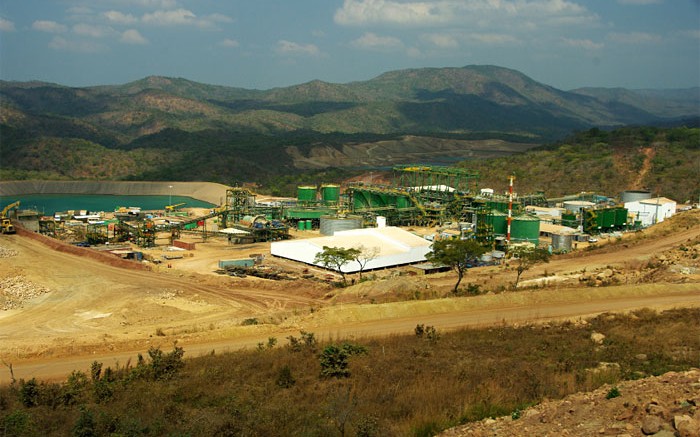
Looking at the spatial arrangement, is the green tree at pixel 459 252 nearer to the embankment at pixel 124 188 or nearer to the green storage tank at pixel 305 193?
the green storage tank at pixel 305 193

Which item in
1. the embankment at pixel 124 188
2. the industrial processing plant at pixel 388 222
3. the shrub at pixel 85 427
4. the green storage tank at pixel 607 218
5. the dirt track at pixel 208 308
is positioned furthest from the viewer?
the embankment at pixel 124 188

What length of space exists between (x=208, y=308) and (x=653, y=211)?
55.1 m

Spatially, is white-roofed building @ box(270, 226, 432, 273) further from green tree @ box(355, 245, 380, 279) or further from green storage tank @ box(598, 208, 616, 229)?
green storage tank @ box(598, 208, 616, 229)

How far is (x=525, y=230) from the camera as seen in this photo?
2491 inches

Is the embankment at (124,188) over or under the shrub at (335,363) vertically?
under

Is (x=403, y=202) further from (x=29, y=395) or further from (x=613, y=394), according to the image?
(x=613, y=394)

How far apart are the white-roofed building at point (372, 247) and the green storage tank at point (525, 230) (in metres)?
10.5

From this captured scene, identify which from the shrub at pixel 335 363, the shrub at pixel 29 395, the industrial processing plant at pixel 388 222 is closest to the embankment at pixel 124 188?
the industrial processing plant at pixel 388 222

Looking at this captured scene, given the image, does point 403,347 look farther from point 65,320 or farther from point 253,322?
point 65,320

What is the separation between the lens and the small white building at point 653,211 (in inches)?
2953

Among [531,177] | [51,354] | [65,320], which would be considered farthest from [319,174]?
[51,354]

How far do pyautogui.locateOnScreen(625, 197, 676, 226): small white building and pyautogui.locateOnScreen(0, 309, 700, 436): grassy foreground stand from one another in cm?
5344

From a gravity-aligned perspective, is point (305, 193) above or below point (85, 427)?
below

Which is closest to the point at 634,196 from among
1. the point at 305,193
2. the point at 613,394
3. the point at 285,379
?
the point at 305,193
